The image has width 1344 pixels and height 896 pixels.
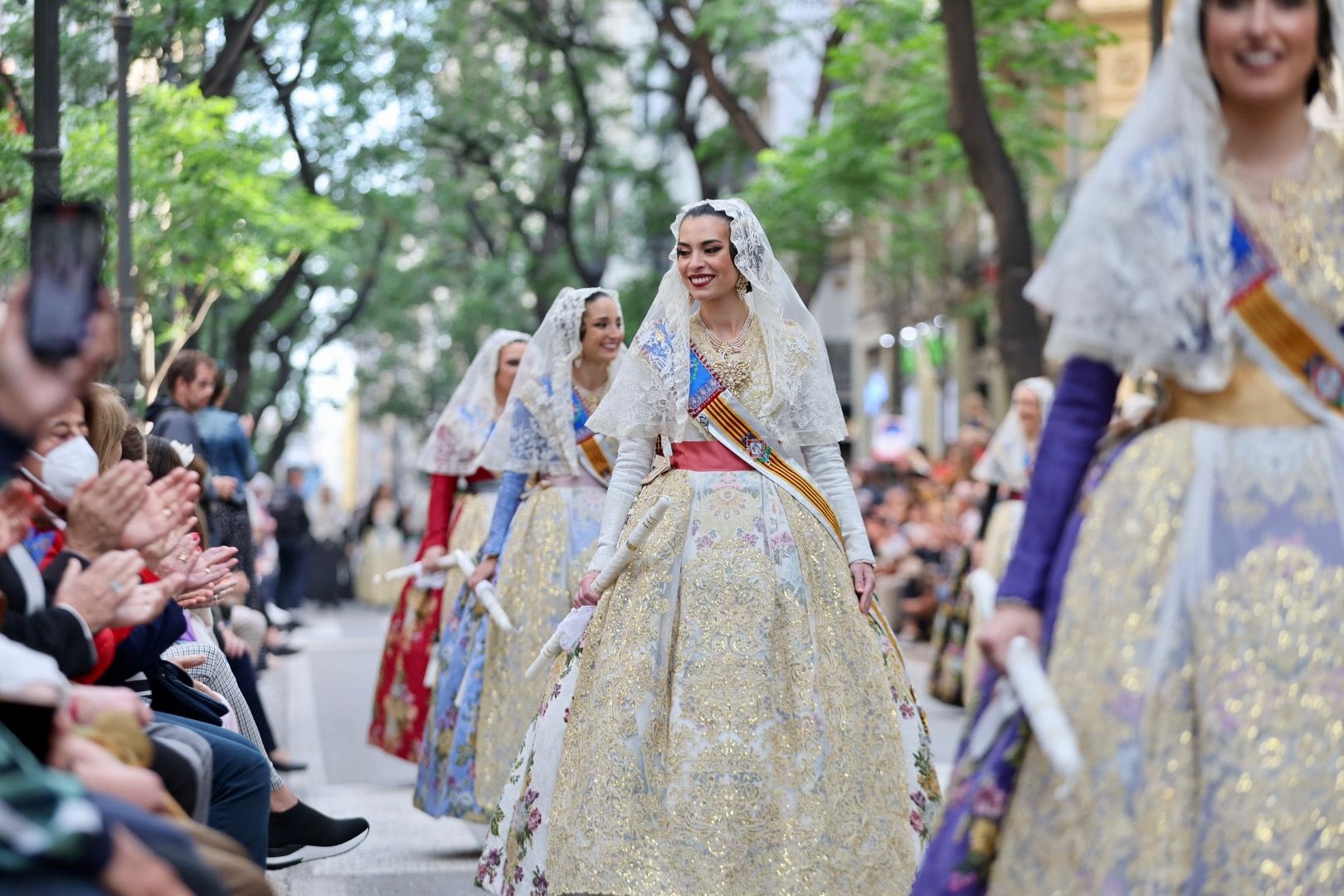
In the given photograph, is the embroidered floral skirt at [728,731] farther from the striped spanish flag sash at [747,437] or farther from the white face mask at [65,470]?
the white face mask at [65,470]

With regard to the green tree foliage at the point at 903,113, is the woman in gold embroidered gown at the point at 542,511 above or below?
below

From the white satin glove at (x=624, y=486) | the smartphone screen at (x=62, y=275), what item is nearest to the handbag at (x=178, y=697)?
the white satin glove at (x=624, y=486)

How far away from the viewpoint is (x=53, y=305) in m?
3.39

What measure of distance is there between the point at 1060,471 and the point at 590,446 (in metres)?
4.32

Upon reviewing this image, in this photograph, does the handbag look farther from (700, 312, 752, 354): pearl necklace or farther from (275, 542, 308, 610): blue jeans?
(275, 542, 308, 610): blue jeans

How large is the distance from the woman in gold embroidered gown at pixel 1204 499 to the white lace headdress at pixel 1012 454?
779cm

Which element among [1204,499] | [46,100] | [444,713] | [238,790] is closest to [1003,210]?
[444,713]

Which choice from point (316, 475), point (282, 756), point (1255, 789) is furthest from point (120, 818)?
point (316, 475)

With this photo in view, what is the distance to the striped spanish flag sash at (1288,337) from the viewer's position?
3516mm

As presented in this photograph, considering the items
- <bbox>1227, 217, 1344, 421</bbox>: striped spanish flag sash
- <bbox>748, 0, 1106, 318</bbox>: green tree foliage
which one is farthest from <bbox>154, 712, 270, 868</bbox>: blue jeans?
<bbox>748, 0, 1106, 318</bbox>: green tree foliage

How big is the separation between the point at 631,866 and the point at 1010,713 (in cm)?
210

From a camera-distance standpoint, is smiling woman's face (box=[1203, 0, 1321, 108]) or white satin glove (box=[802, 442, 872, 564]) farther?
white satin glove (box=[802, 442, 872, 564])

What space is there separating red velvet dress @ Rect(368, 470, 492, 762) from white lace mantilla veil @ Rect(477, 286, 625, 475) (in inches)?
69.3

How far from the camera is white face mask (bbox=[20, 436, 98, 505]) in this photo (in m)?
4.68
